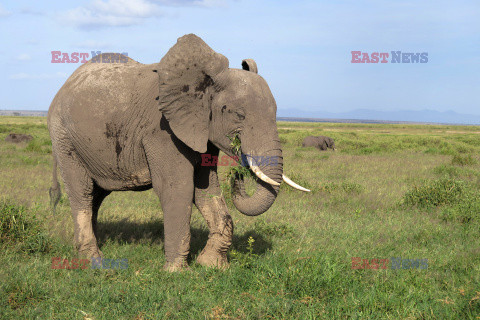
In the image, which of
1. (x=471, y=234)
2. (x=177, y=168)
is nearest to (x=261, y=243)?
(x=177, y=168)

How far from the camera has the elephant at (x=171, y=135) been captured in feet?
15.0

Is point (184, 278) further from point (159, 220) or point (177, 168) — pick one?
point (159, 220)

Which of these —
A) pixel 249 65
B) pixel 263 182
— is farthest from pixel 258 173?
pixel 249 65

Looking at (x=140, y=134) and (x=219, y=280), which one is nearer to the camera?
(x=219, y=280)

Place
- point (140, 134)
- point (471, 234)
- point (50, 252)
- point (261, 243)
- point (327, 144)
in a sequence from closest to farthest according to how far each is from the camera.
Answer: point (140, 134) < point (50, 252) < point (261, 243) < point (471, 234) < point (327, 144)

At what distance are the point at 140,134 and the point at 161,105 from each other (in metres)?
0.67

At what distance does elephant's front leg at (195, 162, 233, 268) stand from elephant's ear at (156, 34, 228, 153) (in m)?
0.93

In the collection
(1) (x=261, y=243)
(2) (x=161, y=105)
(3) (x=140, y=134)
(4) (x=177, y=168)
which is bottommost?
(1) (x=261, y=243)

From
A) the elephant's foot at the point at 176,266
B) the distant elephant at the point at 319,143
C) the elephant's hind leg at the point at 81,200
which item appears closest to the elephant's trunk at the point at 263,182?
the elephant's foot at the point at 176,266

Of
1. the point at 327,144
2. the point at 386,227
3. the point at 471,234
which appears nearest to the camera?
the point at 471,234

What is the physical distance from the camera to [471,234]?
6.96 meters

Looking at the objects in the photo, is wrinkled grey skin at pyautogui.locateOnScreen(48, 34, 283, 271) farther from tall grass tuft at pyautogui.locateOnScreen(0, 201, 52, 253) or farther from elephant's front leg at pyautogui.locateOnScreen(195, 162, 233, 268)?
tall grass tuft at pyautogui.locateOnScreen(0, 201, 52, 253)

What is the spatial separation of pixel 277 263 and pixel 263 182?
1077 mm

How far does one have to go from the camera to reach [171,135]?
16.4 feet
